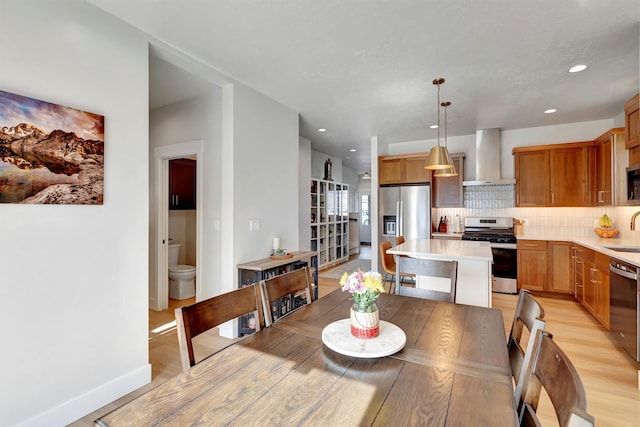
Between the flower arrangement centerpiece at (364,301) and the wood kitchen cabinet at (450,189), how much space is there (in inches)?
176

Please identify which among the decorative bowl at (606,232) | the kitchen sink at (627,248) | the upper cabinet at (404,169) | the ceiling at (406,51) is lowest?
the kitchen sink at (627,248)

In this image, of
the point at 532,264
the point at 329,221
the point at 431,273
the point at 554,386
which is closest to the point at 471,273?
the point at 431,273

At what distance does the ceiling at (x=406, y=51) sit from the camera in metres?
2.04

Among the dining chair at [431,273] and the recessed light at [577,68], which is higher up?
the recessed light at [577,68]

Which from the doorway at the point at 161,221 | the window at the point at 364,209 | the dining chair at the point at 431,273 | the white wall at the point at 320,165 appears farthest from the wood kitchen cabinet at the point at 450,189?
the window at the point at 364,209

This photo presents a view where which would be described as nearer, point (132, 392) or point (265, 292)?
point (265, 292)

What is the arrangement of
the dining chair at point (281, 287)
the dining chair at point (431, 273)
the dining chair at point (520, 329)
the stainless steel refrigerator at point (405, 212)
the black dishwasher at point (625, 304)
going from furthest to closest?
the stainless steel refrigerator at point (405, 212) < the black dishwasher at point (625, 304) < the dining chair at point (431, 273) < the dining chair at point (281, 287) < the dining chair at point (520, 329)

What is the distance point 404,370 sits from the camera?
103 cm

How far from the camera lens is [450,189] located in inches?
206

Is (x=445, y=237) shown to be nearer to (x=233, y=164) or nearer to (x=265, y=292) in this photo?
(x=233, y=164)

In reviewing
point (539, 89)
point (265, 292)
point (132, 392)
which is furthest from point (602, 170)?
point (132, 392)

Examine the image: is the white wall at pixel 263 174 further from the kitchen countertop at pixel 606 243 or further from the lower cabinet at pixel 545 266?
the lower cabinet at pixel 545 266

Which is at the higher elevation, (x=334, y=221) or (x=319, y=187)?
(x=319, y=187)

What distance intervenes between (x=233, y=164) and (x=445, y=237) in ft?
12.3
